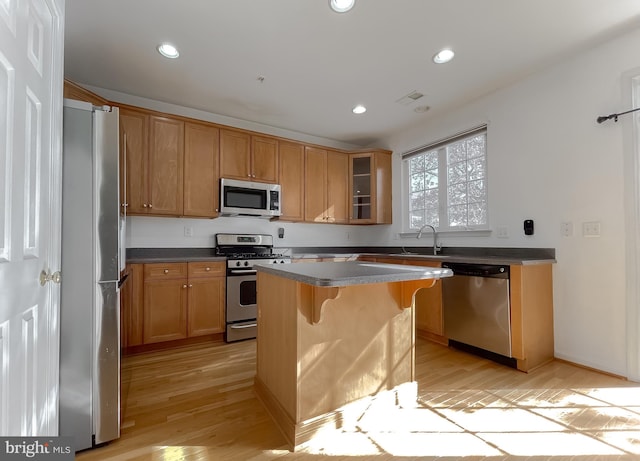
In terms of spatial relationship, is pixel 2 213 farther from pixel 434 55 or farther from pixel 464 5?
pixel 434 55

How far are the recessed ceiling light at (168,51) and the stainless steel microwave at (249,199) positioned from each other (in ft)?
4.13

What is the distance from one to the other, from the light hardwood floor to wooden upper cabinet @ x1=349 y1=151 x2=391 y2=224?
2.33 meters

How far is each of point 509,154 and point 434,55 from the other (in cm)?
125

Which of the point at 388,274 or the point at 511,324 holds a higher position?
the point at 388,274

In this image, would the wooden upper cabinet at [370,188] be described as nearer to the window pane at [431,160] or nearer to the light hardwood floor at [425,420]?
the window pane at [431,160]

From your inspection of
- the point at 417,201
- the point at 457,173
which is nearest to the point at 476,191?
the point at 457,173

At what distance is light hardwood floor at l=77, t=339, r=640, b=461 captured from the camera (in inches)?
56.2

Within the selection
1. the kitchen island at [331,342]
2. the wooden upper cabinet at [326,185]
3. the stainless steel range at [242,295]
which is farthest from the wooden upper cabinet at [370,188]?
the kitchen island at [331,342]

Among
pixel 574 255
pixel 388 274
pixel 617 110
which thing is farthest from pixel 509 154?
pixel 388 274

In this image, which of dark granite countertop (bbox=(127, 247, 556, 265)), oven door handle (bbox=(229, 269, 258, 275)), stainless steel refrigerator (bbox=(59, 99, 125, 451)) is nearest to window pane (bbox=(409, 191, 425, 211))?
dark granite countertop (bbox=(127, 247, 556, 265))

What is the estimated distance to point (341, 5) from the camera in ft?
6.31

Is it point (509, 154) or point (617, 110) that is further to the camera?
point (509, 154)

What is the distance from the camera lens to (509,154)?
2.93m

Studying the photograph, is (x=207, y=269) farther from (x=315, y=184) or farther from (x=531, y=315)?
(x=531, y=315)
